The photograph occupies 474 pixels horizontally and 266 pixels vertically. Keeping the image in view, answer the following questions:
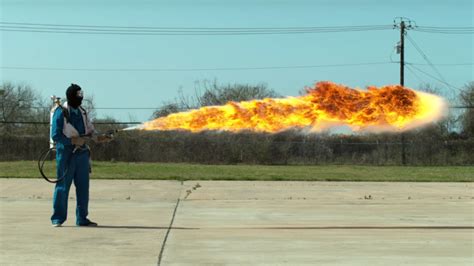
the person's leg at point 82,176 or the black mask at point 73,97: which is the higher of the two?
the black mask at point 73,97

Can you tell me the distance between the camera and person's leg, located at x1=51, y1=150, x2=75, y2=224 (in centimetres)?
1023

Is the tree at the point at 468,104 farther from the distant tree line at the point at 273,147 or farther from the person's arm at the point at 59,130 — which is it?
the person's arm at the point at 59,130

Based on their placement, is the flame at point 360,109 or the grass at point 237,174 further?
the grass at point 237,174

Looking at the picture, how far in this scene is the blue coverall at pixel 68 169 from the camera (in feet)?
33.8

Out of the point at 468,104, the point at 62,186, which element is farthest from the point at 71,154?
the point at 468,104

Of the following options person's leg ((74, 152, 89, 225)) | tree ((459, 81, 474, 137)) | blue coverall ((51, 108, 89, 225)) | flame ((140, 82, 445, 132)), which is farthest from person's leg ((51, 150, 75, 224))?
tree ((459, 81, 474, 137))

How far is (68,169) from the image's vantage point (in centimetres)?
1049

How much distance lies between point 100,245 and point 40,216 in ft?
11.5

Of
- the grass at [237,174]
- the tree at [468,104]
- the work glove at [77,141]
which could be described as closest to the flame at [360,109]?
the work glove at [77,141]

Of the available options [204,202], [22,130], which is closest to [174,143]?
[22,130]

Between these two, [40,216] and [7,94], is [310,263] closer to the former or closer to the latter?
[40,216]

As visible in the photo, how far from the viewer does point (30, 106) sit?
4872cm

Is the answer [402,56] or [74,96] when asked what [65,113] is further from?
[402,56]

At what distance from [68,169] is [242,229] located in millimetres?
2946
